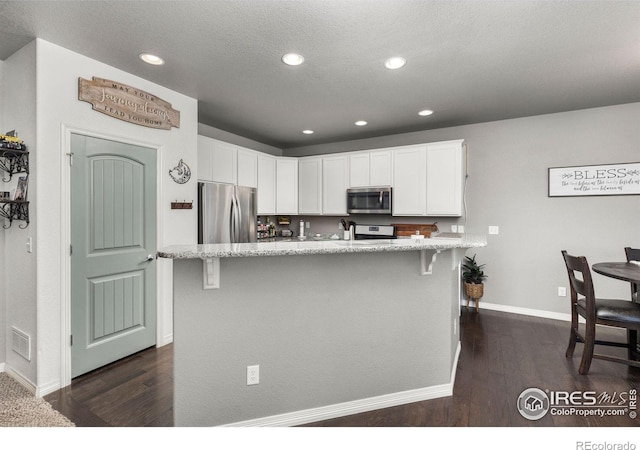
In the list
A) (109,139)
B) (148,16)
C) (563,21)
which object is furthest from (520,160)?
(109,139)

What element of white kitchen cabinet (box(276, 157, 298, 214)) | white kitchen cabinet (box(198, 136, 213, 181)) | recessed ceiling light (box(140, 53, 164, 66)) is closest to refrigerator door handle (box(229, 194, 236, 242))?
white kitchen cabinet (box(198, 136, 213, 181))

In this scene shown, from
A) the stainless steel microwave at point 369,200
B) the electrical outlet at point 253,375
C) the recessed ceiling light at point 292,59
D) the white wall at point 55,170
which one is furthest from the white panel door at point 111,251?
the stainless steel microwave at point 369,200

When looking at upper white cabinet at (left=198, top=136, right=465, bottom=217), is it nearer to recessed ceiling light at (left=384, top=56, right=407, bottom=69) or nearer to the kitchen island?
recessed ceiling light at (left=384, top=56, right=407, bottom=69)

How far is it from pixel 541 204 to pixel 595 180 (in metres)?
0.57

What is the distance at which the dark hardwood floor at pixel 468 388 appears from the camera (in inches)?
73.7

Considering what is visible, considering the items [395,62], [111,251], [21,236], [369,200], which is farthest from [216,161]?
[395,62]

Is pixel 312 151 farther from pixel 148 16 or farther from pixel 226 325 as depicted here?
pixel 226 325

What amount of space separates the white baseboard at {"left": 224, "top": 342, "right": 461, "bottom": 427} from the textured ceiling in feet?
8.06

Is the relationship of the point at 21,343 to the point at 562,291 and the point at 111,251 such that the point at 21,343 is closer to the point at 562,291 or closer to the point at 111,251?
the point at 111,251

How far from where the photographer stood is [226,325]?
5.54 ft

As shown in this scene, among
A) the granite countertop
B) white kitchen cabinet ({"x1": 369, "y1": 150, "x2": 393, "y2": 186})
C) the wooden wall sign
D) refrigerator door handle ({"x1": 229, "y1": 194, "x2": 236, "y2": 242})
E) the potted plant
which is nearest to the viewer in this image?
the granite countertop

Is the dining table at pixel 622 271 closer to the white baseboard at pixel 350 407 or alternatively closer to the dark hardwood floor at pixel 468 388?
the dark hardwood floor at pixel 468 388

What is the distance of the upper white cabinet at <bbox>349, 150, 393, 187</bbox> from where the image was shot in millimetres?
4387

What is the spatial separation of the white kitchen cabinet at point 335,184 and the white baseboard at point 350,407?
3.02 m
